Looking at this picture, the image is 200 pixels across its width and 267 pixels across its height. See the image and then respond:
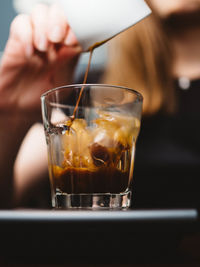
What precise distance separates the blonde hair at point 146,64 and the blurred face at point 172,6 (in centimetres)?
3

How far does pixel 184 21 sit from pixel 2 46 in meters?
0.56

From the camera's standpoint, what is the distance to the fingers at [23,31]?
84 cm

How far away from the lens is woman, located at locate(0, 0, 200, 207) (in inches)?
34.3

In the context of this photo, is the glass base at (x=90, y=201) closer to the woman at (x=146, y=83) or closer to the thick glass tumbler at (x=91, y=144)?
the thick glass tumbler at (x=91, y=144)

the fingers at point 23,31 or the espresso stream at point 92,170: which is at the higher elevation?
the fingers at point 23,31

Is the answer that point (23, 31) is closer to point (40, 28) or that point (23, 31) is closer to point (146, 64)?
point (40, 28)

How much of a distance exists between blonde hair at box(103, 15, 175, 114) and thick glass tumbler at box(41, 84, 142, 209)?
1.34ft

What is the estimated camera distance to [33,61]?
2.88 ft

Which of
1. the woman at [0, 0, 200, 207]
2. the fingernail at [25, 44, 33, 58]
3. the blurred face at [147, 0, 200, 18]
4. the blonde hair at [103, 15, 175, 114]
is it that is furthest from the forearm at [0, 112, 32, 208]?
the blurred face at [147, 0, 200, 18]

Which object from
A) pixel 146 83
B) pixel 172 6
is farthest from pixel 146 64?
pixel 172 6

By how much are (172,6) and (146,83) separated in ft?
0.82

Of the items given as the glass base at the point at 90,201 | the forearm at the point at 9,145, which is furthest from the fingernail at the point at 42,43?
the glass base at the point at 90,201
